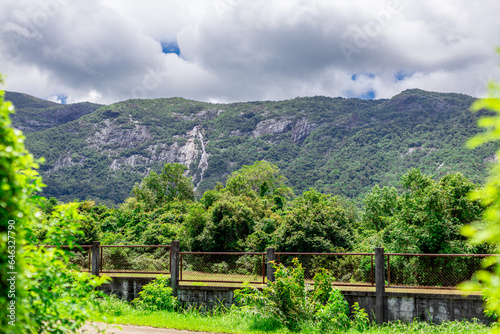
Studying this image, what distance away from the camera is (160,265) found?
46.7ft

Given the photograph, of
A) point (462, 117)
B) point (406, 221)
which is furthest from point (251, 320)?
point (462, 117)

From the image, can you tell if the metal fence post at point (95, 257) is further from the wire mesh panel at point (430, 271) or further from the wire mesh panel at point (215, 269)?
the wire mesh panel at point (430, 271)

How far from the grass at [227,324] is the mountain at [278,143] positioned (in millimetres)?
74570

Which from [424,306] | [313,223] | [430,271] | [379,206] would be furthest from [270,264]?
[379,206]

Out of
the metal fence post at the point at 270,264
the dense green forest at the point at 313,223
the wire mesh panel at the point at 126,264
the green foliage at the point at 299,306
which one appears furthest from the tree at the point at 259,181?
the green foliage at the point at 299,306

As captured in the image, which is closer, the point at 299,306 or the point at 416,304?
the point at 299,306

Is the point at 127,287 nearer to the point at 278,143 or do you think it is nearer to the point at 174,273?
the point at 174,273

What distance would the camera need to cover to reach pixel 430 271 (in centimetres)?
1158

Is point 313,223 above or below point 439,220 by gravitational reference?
below

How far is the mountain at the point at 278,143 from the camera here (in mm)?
107625

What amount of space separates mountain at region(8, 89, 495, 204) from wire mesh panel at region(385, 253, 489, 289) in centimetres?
7053

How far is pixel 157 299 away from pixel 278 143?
6111 inches

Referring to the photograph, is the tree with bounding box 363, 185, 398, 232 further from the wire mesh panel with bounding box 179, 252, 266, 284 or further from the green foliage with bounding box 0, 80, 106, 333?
the green foliage with bounding box 0, 80, 106, 333

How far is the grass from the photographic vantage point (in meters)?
8.66
